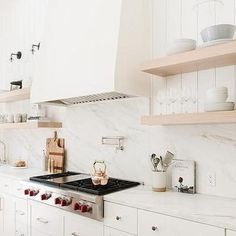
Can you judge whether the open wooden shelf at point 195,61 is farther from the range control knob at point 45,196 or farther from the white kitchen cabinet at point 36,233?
the white kitchen cabinet at point 36,233

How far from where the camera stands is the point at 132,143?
2537 mm

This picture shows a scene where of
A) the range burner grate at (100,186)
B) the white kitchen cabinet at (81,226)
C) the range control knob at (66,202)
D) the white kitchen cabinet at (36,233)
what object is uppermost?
the range burner grate at (100,186)

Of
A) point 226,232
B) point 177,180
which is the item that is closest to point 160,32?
point 177,180

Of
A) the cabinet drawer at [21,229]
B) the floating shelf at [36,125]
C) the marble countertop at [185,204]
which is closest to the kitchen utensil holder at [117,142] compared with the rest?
the marble countertop at [185,204]

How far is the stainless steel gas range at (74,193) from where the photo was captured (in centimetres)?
203

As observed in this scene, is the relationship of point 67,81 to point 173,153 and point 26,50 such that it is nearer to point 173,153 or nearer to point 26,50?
point 173,153

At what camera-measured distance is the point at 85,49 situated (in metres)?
2.32

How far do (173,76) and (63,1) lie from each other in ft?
3.96

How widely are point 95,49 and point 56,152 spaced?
146cm

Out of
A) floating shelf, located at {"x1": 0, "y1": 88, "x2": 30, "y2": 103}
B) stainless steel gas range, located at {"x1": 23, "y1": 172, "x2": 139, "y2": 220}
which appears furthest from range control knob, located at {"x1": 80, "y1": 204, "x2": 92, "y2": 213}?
floating shelf, located at {"x1": 0, "y1": 88, "x2": 30, "y2": 103}

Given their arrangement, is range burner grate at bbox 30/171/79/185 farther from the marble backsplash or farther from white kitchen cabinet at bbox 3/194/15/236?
white kitchen cabinet at bbox 3/194/15/236

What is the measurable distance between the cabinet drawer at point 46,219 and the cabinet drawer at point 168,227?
33.3 inches

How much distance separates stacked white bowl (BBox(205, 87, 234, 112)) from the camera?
175cm

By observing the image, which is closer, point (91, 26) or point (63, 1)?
point (91, 26)
